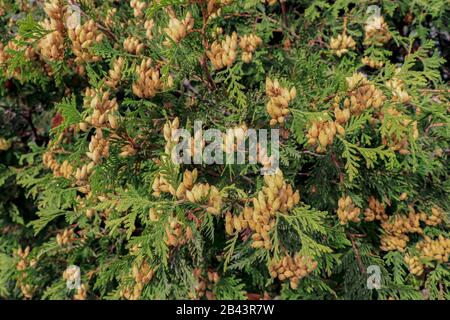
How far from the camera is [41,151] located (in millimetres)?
2904

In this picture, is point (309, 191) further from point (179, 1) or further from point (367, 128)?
point (179, 1)

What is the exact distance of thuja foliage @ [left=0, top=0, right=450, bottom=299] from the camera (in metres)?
1.85

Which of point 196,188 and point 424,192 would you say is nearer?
point 196,188

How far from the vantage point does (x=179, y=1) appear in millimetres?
1772

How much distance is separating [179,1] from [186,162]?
0.69 metres

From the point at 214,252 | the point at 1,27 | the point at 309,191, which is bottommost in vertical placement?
the point at 214,252

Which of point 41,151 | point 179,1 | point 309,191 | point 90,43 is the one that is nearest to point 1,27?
point 41,151

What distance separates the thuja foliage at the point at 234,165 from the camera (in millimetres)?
1849

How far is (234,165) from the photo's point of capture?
6.88 ft

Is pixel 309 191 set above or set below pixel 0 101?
below

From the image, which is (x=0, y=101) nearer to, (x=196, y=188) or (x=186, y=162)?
(x=186, y=162)

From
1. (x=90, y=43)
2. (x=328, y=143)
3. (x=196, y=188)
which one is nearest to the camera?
(x=196, y=188)

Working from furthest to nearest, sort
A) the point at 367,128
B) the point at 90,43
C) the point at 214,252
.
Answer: the point at 214,252 → the point at 367,128 → the point at 90,43

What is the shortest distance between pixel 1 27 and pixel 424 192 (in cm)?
293
